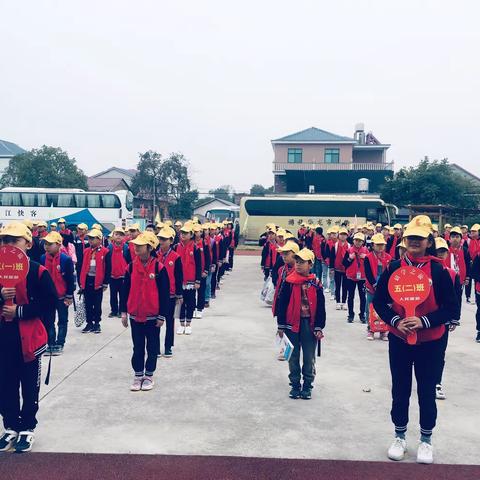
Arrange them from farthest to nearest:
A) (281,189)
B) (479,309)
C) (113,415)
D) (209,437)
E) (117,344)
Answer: (281,189), (479,309), (117,344), (113,415), (209,437)

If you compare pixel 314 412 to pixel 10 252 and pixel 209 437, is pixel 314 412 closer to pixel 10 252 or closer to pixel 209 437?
pixel 209 437

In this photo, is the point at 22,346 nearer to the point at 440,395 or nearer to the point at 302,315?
the point at 302,315

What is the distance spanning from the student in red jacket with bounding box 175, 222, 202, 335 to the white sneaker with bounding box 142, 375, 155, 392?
2823mm

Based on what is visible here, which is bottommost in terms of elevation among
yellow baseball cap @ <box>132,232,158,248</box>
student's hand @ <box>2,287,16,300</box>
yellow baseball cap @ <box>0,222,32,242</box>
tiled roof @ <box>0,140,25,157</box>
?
student's hand @ <box>2,287,16,300</box>

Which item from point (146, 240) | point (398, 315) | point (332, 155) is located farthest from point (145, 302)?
point (332, 155)

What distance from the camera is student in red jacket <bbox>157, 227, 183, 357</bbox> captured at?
7.28 m

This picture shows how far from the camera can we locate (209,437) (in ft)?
15.3

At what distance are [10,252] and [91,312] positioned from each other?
4.90m

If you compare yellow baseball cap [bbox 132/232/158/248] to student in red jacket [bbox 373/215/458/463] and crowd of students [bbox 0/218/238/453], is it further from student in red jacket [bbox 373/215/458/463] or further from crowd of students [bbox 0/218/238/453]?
student in red jacket [bbox 373/215/458/463]

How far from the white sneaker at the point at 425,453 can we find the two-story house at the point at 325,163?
42041mm

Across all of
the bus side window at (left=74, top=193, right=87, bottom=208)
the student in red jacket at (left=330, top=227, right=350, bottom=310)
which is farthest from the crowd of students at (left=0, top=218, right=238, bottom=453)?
the bus side window at (left=74, top=193, right=87, bottom=208)

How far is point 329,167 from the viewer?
48344 mm

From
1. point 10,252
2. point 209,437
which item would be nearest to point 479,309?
point 209,437

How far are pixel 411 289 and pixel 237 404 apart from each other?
257 cm
